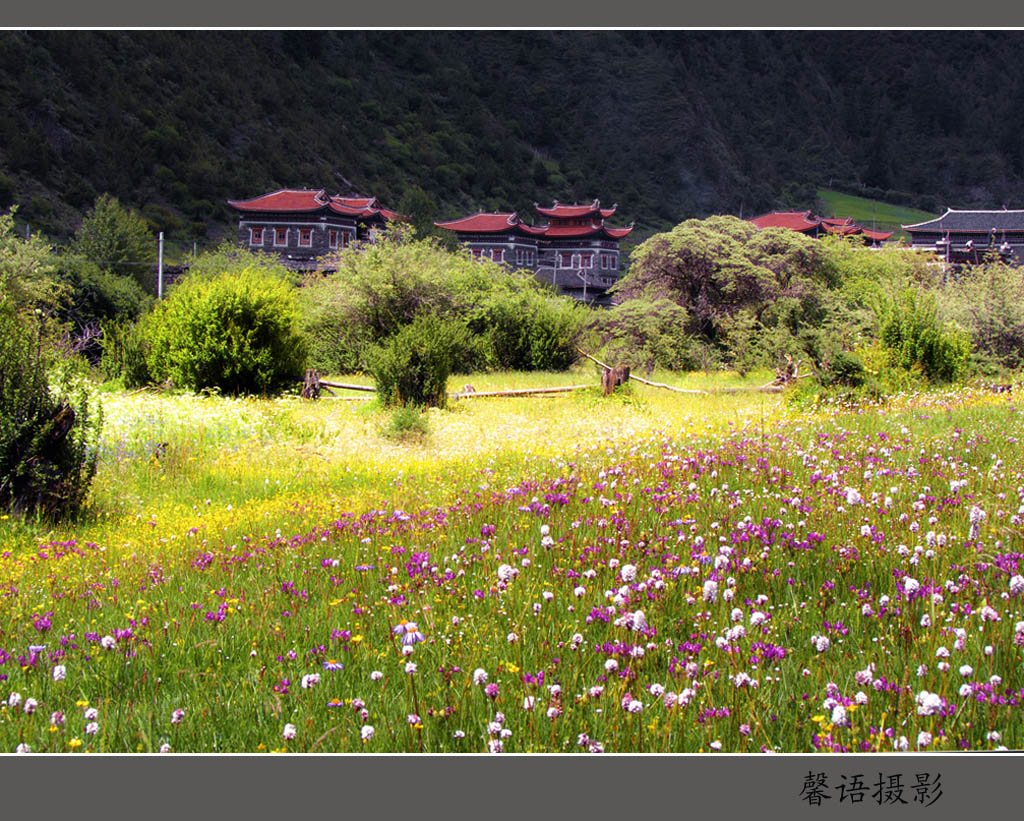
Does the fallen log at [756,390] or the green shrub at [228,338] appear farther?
the fallen log at [756,390]

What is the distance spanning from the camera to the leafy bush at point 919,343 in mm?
14305

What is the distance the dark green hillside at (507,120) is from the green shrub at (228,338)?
39657 mm

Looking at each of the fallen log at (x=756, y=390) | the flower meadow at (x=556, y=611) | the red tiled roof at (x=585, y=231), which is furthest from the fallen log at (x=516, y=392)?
the red tiled roof at (x=585, y=231)

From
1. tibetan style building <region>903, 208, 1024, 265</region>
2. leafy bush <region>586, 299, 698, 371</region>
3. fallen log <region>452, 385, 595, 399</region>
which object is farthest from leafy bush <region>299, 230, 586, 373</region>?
tibetan style building <region>903, 208, 1024, 265</region>

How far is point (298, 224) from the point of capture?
60.0 m

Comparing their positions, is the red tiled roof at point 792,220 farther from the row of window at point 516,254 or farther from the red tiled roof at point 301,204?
the red tiled roof at point 301,204

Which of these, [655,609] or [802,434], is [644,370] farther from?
[655,609]

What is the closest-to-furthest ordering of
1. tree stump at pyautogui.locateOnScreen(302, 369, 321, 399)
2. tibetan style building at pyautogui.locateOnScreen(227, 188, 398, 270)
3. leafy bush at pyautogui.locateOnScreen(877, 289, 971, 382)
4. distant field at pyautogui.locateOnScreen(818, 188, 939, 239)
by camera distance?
leafy bush at pyautogui.locateOnScreen(877, 289, 971, 382)
tree stump at pyautogui.locateOnScreen(302, 369, 321, 399)
tibetan style building at pyautogui.locateOnScreen(227, 188, 398, 270)
distant field at pyautogui.locateOnScreen(818, 188, 939, 239)

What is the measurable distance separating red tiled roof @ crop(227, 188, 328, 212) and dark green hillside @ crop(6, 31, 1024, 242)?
4.58 meters

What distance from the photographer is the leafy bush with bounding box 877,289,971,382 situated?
46.9 feet

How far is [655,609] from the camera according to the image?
346 cm

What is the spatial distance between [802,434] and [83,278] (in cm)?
2896

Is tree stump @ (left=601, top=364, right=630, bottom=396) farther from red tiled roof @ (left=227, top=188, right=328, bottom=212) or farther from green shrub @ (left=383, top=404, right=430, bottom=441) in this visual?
red tiled roof @ (left=227, top=188, right=328, bottom=212)

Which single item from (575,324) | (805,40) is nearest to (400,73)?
(805,40)
